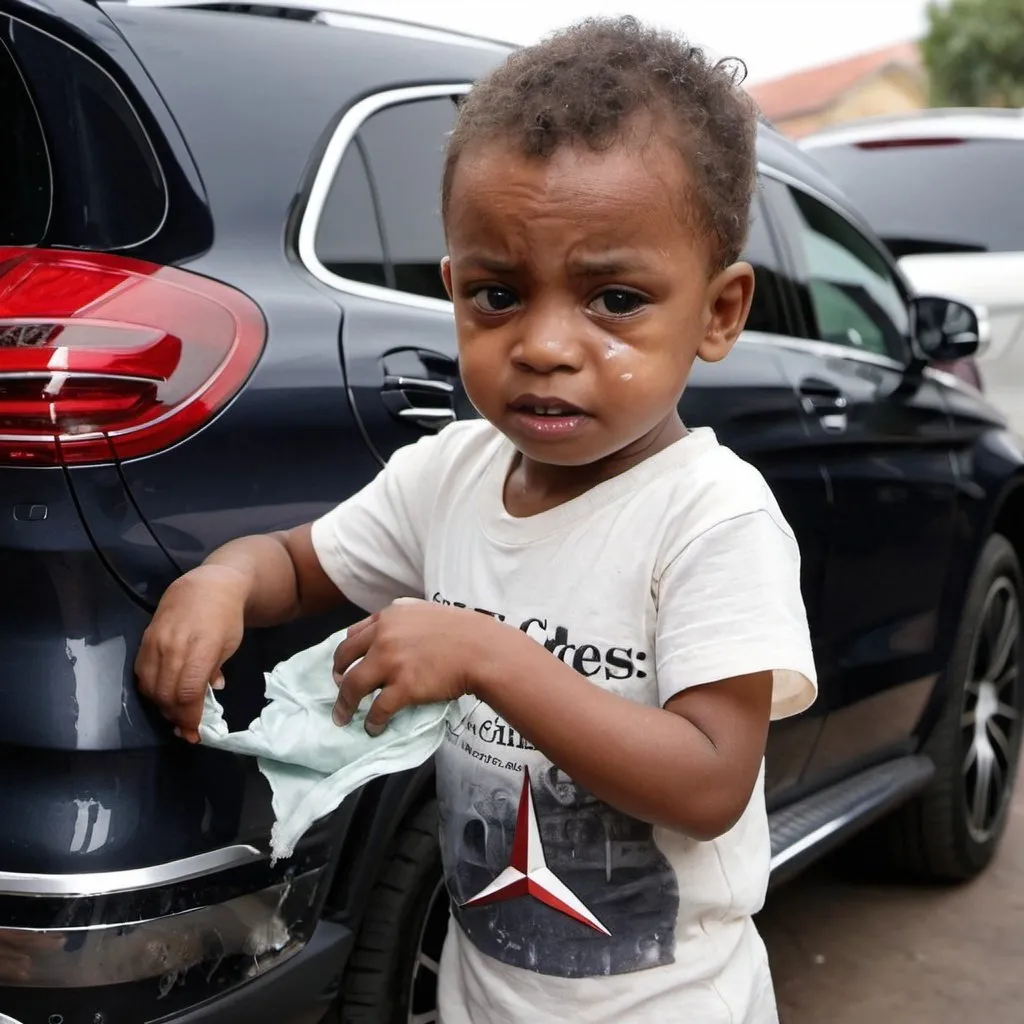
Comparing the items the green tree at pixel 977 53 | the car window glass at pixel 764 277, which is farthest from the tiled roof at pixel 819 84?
the car window glass at pixel 764 277

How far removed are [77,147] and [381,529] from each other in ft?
2.15

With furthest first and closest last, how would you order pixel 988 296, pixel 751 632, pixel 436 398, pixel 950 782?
1. pixel 988 296
2. pixel 950 782
3. pixel 436 398
4. pixel 751 632

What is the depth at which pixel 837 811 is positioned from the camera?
3074mm

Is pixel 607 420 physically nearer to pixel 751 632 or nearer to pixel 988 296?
pixel 751 632

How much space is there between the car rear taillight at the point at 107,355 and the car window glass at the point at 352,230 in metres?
0.30

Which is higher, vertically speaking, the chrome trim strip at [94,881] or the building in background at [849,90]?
the chrome trim strip at [94,881]

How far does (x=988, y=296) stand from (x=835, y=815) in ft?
12.6

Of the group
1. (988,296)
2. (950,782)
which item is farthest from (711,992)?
(988,296)

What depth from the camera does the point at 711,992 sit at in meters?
1.65

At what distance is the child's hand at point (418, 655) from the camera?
144 centimetres

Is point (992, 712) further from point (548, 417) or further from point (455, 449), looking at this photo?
point (548, 417)

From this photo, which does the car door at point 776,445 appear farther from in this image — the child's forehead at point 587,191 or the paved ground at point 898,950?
the child's forehead at point 587,191

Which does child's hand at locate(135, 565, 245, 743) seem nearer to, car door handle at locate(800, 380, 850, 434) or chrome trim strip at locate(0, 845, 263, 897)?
chrome trim strip at locate(0, 845, 263, 897)

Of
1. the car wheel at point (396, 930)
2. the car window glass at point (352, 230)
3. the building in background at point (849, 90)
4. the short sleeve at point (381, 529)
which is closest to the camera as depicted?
the short sleeve at point (381, 529)
